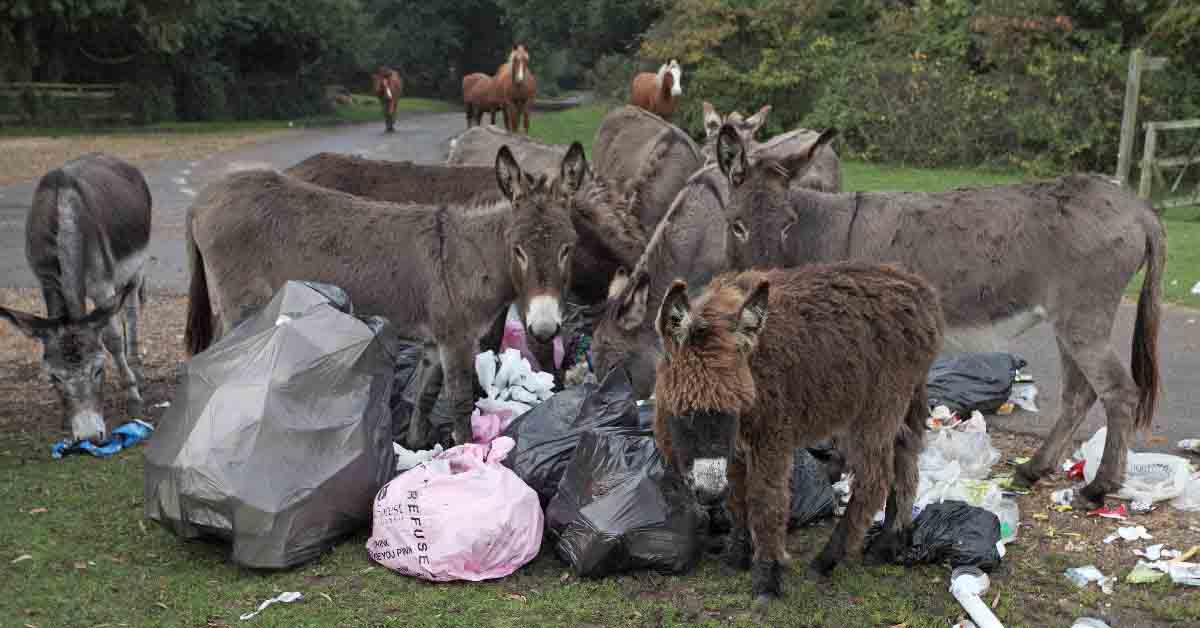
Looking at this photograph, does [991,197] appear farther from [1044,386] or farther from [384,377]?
[384,377]

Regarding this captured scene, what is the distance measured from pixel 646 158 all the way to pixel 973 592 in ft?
13.4

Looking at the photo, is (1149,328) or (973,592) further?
(1149,328)

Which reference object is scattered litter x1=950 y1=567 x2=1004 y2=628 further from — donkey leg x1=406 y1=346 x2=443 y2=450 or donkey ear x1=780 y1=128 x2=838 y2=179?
donkey leg x1=406 y1=346 x2=443 y2=450

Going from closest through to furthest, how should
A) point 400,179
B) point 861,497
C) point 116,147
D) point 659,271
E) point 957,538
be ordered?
point 861,497 → point 957,538 → point 659,271 → point 400,179 → point 116,147

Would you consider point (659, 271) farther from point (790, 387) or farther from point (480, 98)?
point (480, 98)

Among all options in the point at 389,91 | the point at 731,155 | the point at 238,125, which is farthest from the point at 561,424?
the point at 238,125

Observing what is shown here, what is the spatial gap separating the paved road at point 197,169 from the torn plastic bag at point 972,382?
4031 millimetres

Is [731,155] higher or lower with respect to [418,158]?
higher

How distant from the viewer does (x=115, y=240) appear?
6.36m

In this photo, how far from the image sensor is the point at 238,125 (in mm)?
31062

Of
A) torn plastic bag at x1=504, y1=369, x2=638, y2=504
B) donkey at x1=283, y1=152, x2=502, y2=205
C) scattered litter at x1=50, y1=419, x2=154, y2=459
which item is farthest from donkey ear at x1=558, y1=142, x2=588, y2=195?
scattered litter at x1=50, y1=419, x2=154, y2=459

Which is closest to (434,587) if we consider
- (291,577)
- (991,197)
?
(291,577)

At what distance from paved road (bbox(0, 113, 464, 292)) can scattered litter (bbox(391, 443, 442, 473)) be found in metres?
1.89

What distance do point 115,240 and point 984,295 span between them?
5061 mm
